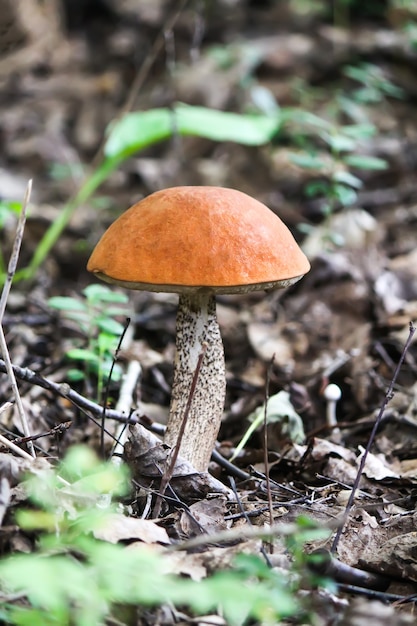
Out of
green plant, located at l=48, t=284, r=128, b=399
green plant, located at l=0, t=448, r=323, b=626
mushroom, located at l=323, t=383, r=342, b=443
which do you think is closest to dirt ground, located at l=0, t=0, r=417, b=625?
mushroom, located at l=323, t=383, r=342, b=443

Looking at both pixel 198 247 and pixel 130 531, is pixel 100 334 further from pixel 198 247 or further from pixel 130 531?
pixel 130 531

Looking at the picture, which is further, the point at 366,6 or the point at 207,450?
the point at 366,6

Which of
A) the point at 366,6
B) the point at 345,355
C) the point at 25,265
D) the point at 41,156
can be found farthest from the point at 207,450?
the point at 366,6

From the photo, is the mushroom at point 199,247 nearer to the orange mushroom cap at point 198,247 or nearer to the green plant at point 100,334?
the orange mushroom cap at point 198,247

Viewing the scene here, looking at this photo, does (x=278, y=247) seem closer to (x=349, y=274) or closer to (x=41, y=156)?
(x=349, y=274)

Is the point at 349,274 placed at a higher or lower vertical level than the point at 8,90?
lower

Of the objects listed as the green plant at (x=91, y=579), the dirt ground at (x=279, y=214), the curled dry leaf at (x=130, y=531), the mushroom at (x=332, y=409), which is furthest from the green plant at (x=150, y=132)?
the green plant at (x=91, y=579)

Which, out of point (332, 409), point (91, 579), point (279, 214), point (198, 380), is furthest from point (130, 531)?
point (279, 214)

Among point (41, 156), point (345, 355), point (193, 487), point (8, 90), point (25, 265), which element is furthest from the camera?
point (8, 90)

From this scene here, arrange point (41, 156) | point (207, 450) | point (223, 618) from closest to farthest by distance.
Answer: point (223, 618) → point (207, 450) → point (41, 156)
